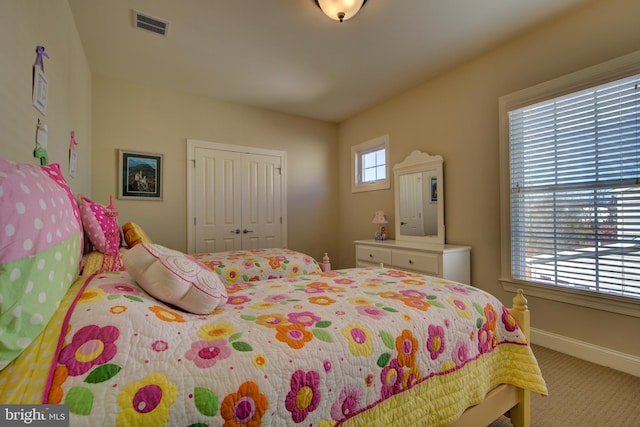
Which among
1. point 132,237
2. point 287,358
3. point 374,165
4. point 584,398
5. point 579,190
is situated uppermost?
point 374,165

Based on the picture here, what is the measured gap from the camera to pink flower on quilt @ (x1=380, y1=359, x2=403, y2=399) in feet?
3.22

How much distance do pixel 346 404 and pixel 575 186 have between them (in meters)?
2.54

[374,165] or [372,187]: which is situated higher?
[374,165]

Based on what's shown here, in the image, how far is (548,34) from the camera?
95.7 inches

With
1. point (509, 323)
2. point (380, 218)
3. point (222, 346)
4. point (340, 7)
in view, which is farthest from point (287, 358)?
point (380, 218)

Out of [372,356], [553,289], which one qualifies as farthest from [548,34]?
[372,356]

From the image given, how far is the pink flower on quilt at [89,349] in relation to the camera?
650 mm

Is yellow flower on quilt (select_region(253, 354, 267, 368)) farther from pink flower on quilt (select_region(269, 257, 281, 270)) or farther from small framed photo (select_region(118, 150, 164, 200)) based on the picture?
small framed photo (select_region(118, 150, 164, 200))

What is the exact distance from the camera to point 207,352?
0.81 metres

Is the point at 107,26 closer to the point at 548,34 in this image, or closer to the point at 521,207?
the point at 548,34

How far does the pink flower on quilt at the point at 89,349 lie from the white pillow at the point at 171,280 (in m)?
0.26

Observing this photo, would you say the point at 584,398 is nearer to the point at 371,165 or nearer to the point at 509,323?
the point at 509,323

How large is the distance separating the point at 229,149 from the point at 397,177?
2335 millimetres

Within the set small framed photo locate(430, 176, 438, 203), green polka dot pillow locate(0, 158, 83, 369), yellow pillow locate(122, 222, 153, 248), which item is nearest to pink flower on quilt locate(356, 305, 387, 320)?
green polka dot pillow locate(0, 158, 83, 369)
